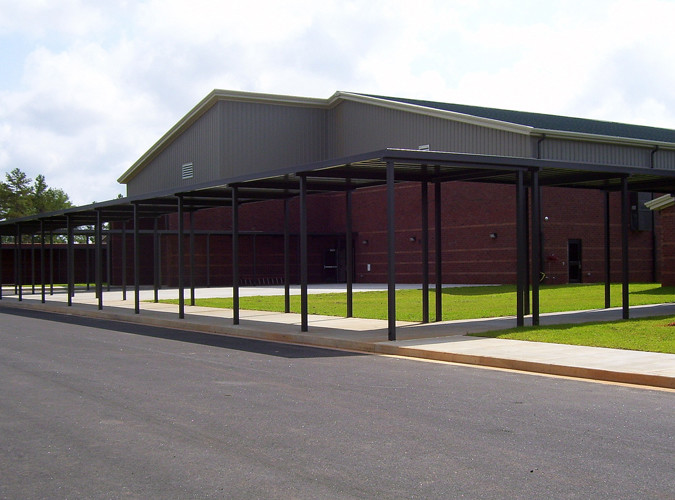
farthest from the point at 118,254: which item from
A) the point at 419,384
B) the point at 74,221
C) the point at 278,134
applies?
the point at 419,384

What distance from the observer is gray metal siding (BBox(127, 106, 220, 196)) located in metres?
47.9

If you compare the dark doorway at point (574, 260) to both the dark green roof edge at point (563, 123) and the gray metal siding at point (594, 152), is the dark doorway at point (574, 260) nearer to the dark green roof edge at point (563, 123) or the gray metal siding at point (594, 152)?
the gray metal siding at point (594, 152)

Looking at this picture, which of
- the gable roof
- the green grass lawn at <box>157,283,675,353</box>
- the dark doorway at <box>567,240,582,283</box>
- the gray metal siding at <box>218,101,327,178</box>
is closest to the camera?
the green grass lawn at <box>157,283,675,353</box>

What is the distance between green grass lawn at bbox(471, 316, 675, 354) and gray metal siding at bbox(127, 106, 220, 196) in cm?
3242

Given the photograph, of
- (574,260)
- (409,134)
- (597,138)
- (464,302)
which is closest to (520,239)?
(464,302)

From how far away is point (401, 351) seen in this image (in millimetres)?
14656

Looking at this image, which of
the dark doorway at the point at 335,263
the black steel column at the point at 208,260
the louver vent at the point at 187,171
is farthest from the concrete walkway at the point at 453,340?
the dark doorway at the point at 335,263

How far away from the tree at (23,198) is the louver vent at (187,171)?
167 ft

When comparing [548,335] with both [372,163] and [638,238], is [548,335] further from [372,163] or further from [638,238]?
[638,238]

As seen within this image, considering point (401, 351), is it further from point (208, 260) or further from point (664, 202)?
point (208, 260)

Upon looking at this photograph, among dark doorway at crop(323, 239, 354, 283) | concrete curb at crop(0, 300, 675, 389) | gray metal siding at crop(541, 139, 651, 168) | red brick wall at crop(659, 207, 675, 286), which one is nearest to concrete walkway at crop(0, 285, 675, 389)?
concrete curb at crop(0, 300, 675, 389)

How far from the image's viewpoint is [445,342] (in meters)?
15.5

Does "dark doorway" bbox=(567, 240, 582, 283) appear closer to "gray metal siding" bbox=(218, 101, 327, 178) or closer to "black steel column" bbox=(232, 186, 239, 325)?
"gray metal siding" bbox=(218, 101, 327, 178)

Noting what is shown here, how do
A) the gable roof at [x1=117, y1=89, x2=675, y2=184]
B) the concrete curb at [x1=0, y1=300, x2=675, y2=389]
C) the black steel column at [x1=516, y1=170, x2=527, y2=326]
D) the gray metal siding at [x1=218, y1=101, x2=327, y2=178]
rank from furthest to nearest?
1. the gray metal siding at [x1=218, y1=101, x2=327, y2=178]
2. the gable roof at [x1=117, y1=89, x2=675, y2=184]
3. the black steel column at [x1=516, y1=170, x2=527, y2=326]
4. the concrete curb at [x1=0, y1=300, x2=675, y2=389]
